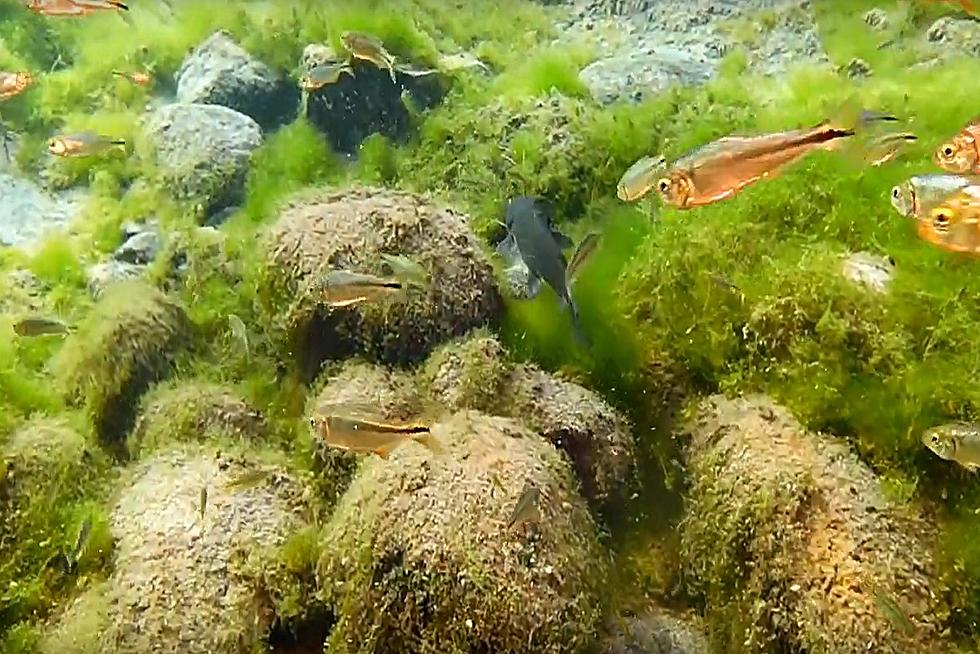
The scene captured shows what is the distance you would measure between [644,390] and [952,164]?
2196 millimetres

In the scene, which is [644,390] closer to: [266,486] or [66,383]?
[266,486]

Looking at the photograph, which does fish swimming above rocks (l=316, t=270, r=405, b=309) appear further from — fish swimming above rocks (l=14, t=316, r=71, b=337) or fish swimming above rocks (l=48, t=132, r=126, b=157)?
fish swimming above rocks (l=48, t=132, r=126, b=157)

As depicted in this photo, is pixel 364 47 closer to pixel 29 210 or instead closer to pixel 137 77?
pixel 137 77

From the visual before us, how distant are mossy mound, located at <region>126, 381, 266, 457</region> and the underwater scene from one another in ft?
0.08

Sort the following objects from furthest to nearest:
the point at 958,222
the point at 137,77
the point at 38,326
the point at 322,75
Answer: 1. the point at 137,77
2. the point at 322,75
3. the point at 38,326
4. the point at 958,222

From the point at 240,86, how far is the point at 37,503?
6.36 meters

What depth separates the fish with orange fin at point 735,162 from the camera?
3.24 m

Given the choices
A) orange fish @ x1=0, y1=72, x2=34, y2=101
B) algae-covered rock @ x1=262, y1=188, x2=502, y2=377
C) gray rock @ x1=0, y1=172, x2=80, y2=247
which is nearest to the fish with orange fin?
algae-covered rock @ x1=262, y1=188, x2=502, y2=377

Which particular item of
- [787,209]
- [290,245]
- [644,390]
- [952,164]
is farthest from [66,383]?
[952,164]

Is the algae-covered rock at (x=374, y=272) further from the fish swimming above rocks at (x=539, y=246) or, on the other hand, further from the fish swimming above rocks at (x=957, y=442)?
the fish swimming above rocks at (x=957, y=442)

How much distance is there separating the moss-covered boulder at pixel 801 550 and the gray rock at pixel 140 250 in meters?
5.78

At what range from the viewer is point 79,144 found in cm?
722

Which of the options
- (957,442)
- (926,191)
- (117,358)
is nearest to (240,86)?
(117,358)

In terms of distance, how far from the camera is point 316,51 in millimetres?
8836
